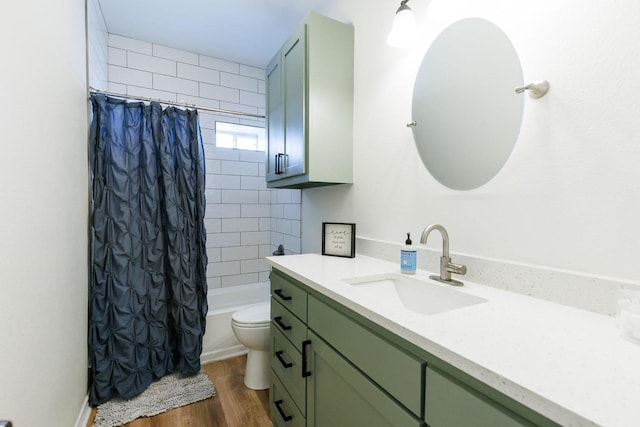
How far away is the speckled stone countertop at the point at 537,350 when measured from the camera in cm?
42

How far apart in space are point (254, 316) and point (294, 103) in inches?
55.4

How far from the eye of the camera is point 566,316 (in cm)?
75

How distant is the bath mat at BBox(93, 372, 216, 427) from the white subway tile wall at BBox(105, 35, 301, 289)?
0.95 meters

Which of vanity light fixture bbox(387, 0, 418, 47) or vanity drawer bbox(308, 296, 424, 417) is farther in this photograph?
vanity light fixture bbox(387, 0, 418, 47)

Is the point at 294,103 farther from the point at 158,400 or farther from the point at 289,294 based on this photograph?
the point at 158,400

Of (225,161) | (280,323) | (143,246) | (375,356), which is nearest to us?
(375,356)

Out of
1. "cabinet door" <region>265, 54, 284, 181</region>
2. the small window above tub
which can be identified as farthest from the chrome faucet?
the small window above tub

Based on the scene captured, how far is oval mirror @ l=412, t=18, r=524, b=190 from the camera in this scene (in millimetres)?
991

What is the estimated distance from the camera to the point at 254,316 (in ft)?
6.31

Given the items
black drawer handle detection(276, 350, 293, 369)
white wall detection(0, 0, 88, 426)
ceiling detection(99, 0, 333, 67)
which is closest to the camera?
white wall detection(0, 0, 88, 426)

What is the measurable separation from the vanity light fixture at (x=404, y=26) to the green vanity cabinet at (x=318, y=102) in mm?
528

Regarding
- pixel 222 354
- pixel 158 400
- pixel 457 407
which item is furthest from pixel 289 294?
pixel 222 354

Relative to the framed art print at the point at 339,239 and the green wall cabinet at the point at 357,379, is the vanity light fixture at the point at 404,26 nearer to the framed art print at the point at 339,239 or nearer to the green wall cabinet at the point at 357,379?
the framed art print at the point at 339,239

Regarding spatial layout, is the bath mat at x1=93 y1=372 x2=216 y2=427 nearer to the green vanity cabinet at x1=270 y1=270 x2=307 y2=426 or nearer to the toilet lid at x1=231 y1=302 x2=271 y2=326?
the toilet lid at x1=231 y1=302 x2=271 y2=326
